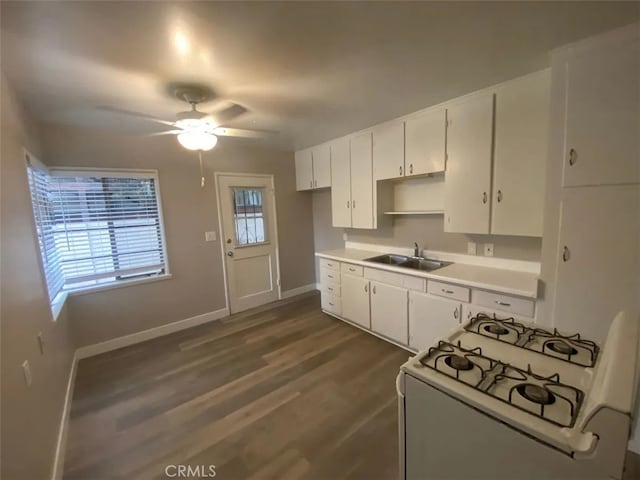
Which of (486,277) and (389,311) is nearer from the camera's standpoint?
(486,277)

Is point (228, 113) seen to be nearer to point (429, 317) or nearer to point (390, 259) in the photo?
point (390, 259)

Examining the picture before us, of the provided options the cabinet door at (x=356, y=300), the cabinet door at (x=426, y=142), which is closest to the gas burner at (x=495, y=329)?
the cabinet door at (x=426, y=142)

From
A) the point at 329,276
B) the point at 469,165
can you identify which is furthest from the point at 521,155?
the point at 329,276

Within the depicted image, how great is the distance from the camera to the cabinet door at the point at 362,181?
135 inches

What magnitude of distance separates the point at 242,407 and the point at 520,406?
204cm

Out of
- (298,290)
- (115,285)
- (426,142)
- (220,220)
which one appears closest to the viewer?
(426,142)

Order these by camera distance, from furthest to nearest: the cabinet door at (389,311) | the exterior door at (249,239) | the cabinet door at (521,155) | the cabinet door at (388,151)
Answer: the exterior door at (249,239) → the cabinet door at (388,151) → the cabinet door at (389,311) → the cabinet door at (521,155)

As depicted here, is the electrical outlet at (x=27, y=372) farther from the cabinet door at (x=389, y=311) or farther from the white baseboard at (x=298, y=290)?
the white baseboard at (x=298, y=290)

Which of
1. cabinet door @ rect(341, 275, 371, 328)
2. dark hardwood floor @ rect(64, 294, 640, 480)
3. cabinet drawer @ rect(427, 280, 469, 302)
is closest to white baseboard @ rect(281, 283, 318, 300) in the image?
dark hardwood floor @ rect(64, 294, 640, 480)

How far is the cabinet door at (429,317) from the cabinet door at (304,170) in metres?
2.44

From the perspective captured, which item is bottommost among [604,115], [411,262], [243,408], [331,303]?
[243,408]

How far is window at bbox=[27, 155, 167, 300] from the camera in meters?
2.82

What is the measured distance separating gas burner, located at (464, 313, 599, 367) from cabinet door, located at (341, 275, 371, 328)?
6.01 feet

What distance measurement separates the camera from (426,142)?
281 cm
